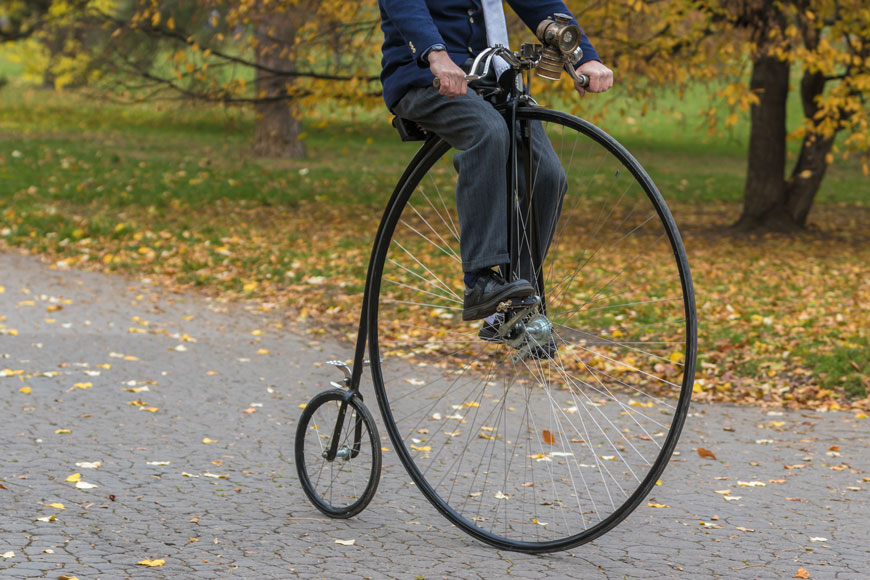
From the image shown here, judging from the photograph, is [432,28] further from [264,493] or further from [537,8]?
[264,493]

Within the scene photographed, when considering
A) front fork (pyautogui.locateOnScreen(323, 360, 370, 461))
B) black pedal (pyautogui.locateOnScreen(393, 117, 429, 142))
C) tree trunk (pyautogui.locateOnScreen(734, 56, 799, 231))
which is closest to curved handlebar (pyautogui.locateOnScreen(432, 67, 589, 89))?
black pedal (pyautogui.locateOnScreen(393, 117, 429, 142))

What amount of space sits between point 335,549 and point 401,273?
Result: 626 cm

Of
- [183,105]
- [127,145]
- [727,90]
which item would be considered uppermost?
[727,90]

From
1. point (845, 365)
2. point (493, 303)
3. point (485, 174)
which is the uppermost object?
point (485, 174)

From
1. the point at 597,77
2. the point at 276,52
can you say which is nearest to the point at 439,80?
the point at 597,77

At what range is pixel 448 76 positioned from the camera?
11.2 ft

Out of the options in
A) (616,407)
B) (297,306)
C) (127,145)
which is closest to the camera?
(616,407)

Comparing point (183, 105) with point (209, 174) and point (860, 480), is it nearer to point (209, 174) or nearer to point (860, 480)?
point (209, 174)

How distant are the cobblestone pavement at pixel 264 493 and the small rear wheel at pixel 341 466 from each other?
0.25 feet

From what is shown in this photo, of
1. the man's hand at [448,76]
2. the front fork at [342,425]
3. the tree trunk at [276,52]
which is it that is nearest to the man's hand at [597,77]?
the man's hand at [448,76]

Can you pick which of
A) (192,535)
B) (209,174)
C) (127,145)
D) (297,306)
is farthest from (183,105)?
(192,535)

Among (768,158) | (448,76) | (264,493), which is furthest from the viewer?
(768,158)

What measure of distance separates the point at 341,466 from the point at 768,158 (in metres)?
9.90

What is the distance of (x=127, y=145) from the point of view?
21.2 metres
